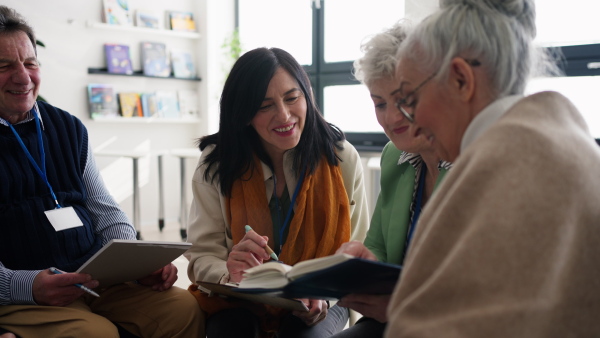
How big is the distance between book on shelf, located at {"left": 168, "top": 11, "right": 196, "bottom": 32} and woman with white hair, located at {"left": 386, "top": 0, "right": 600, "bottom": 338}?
5.63 metres

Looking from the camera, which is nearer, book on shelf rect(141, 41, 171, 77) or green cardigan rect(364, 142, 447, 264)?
green cardigan rect(364, 142, 447, 264)

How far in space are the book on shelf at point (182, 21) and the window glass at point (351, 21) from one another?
162 centimetres

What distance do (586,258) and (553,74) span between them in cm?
47

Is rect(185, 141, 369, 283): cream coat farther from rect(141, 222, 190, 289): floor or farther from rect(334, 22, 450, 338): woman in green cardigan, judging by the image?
rect(141, 222, 190, 289): floor

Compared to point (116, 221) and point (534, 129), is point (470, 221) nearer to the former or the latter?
point (534, 129)

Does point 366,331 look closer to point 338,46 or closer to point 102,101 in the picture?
point 338,46

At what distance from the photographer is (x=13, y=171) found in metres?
1.77

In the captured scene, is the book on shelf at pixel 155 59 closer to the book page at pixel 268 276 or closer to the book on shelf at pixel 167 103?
the book on shelf at pixel 167 103

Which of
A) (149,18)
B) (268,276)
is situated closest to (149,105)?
(149,18)

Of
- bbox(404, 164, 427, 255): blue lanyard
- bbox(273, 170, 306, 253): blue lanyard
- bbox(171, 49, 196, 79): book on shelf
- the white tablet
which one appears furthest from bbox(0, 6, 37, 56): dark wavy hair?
bbox(171, 49, 196, 79): book on shelf

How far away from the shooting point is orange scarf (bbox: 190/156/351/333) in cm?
186

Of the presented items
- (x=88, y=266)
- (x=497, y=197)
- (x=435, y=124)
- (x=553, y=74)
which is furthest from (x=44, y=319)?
(x=553, y=74)

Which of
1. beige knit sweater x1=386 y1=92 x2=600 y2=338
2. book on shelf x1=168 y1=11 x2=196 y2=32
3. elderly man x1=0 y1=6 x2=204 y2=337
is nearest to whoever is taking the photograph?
beige knit sweater x1=386 y1=92 x2=600 y2=338

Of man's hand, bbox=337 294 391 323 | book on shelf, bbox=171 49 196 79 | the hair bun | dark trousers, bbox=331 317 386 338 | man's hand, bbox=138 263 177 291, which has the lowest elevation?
dark trousers, bbox=331 317 386 338
